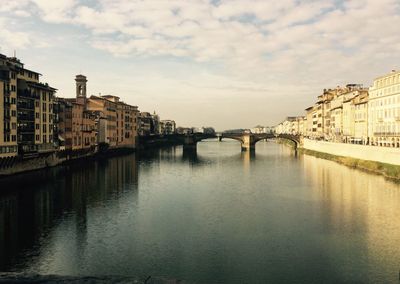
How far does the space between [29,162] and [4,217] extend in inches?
1215

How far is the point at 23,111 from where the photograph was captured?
64.6 m

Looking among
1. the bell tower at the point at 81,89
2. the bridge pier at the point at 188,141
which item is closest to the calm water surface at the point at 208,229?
the bell tower at the point at 81,89

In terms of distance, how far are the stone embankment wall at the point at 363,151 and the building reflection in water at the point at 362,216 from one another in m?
3.80

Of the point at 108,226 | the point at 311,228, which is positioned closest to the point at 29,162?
the point at 108,226

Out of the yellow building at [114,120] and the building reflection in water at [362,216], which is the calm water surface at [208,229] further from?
the yellow building at [114,120]

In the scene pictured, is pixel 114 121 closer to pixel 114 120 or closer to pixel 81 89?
pixel 114 120

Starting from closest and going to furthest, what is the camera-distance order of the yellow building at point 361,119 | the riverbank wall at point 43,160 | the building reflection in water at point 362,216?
the building reflection in water at point 362,216 < the riverbank wall at point 43,160 < the yellow building at point 361,119

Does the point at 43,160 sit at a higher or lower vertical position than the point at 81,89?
lower

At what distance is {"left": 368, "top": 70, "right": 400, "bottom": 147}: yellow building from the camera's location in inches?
2822

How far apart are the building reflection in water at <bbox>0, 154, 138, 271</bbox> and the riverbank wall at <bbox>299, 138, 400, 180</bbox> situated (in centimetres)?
3759

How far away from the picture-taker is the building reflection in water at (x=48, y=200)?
2829 centimetres

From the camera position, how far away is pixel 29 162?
64.8m

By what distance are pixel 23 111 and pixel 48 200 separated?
26401 millimetres

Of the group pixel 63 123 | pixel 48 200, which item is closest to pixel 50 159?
pixel 63 123
